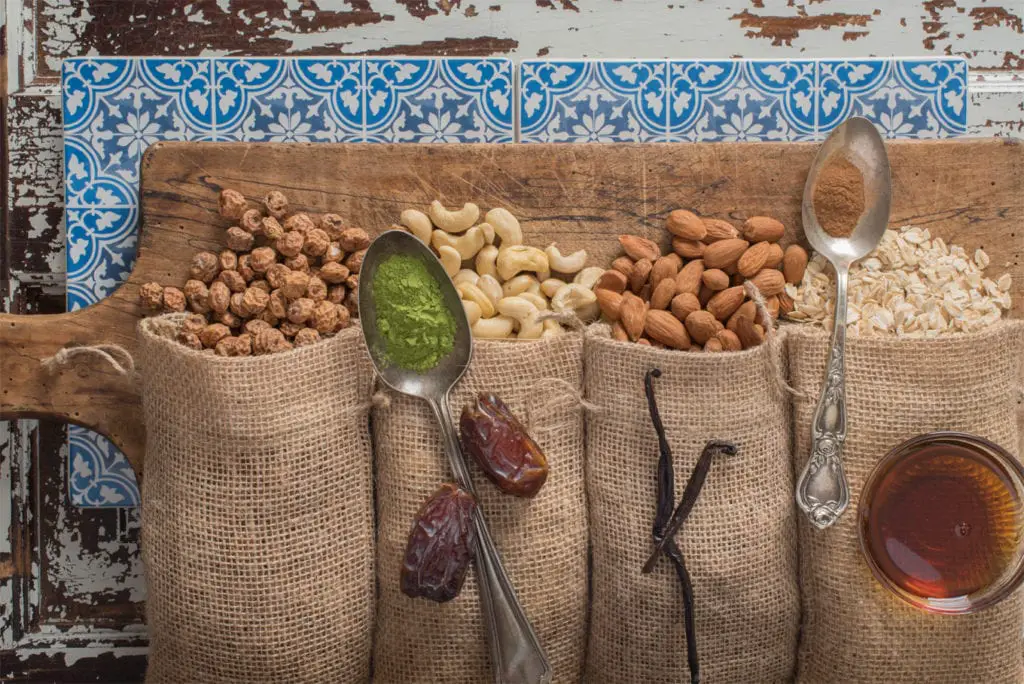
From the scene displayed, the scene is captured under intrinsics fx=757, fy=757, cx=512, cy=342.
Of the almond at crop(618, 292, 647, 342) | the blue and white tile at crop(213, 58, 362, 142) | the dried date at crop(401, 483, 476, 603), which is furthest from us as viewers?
the blue and white tile at crop(213, 58, 362, 142)

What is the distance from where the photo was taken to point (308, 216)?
43.8 inches

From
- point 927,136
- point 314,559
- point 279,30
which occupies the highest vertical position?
point 279,30

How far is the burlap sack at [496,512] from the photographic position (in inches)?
40.5

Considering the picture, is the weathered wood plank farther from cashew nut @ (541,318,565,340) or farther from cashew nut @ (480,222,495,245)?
cashew nut @ (541,318,565,340)

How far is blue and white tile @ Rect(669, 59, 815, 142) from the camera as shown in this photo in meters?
1.18

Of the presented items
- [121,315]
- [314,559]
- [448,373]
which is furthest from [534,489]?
[121,315]

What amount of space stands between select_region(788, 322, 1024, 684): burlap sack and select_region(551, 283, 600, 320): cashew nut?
0.29 meters

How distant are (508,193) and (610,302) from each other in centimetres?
23

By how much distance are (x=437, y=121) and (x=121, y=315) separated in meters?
0.56

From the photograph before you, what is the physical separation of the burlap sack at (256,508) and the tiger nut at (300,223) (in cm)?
18

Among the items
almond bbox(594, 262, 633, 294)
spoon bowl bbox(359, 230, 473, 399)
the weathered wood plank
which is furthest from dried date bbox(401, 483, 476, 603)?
the weathered wood plank

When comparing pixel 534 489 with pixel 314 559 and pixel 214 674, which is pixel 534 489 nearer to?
pixel 314 559

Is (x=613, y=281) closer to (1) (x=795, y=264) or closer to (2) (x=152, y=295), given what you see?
(1) (x=795, y=264)

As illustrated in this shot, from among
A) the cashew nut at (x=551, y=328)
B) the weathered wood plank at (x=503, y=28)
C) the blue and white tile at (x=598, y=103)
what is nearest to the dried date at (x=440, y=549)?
the cashew nut at (x=551, y=328)
